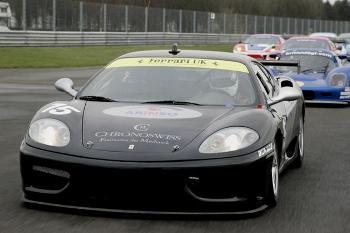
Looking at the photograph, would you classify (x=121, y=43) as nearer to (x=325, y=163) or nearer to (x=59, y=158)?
(x=325, y=163)

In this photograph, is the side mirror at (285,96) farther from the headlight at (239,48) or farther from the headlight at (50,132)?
the headlight at (239,48)

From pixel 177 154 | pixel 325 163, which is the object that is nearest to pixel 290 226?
pixel 177 154

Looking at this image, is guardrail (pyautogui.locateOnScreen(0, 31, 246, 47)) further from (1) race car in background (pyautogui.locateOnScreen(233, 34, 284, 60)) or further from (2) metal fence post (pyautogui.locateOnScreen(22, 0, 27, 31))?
(1) race car in background (pyautogui.locateOnScreen(233, 34, 284, 60))

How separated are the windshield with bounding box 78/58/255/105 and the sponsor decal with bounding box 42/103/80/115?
0.43 metres

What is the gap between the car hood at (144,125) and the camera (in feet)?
17.1

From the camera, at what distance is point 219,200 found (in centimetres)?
518

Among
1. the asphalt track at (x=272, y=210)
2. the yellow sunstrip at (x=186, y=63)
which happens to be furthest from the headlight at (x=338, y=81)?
the yellow sunstrip at (x=186, y=63)

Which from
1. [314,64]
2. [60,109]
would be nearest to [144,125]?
[60,109]

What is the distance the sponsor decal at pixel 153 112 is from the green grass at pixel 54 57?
70.0ft

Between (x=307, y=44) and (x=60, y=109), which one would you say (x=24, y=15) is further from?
(x=60, y=109)

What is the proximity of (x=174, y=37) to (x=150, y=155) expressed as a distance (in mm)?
43718

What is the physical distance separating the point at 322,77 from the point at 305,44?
777 centimetres

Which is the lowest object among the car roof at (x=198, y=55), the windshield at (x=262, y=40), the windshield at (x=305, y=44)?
the windshield at (x=262, y=40)

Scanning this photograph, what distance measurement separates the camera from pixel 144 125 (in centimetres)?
546
